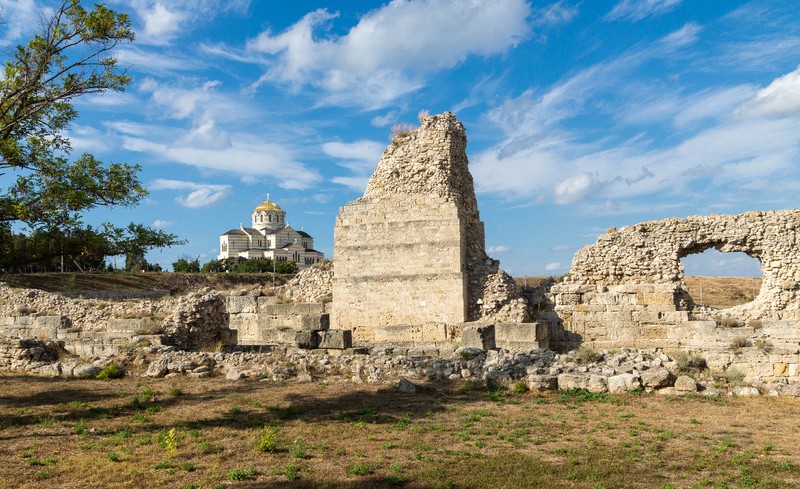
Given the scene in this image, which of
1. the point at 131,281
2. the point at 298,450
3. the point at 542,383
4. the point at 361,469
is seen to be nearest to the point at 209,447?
the point at 298,450

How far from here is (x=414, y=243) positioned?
18891 mm

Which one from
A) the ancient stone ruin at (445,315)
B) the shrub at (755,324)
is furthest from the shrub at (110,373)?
the shrub at (755,324)

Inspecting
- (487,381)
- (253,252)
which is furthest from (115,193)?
(253,252)

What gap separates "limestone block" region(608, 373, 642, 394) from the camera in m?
10.4

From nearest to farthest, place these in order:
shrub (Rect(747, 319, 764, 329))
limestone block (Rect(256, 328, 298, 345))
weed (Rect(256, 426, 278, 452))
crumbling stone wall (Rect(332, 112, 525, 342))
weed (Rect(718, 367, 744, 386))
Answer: weed (Rect(256, 426, 278, 452)) < weed (Rect(718, 367, 744, 386)) < shrub (Rect(747, 319, 764, 329)) < limestone block (Rect(256, 328, 298, 345)) < crumbling stone wall (Rect(332, 112, 525, 342))

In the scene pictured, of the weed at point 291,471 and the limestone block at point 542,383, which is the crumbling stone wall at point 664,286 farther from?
the weed at point 291,471

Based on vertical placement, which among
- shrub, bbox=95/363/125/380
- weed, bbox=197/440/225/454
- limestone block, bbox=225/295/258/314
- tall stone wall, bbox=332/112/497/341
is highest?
tall stone wall, bbox=332/112/497/341

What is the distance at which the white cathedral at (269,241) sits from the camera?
9062 cm

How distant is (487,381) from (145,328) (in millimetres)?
8837

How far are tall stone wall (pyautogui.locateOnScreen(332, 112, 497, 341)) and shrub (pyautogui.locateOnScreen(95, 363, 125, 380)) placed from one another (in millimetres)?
7713

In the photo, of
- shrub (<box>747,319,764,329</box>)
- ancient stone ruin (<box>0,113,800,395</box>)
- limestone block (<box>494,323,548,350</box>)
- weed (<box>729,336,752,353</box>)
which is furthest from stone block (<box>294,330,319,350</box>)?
shrub (<box>747,319,764,329</box>)

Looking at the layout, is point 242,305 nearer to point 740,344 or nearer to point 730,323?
point 730,323

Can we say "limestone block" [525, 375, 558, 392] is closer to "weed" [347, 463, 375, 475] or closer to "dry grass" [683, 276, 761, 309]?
"weed" [347, 463, 375, 475]

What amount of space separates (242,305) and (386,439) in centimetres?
1425
